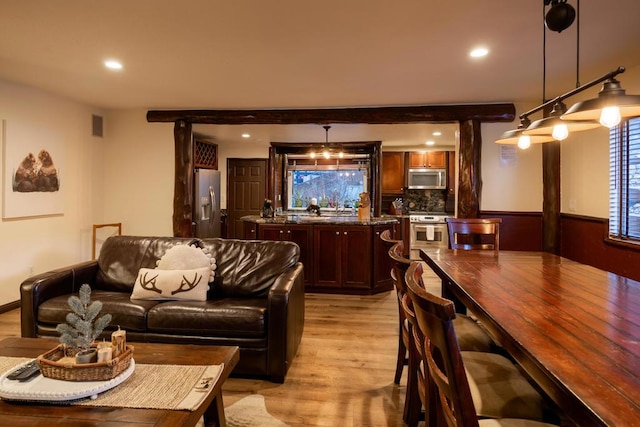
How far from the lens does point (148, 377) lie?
164 centimetres

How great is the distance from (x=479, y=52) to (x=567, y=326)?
7.85ft

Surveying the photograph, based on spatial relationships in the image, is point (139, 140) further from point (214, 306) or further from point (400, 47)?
point (400, 47)

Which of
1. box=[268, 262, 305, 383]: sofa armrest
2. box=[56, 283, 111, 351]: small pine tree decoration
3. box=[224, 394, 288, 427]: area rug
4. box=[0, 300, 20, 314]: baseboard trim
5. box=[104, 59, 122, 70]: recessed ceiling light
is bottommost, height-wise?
box=[224, 394, 288, 427]: area rug

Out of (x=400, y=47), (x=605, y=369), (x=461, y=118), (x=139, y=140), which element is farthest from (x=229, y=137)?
(x=605, y=369)

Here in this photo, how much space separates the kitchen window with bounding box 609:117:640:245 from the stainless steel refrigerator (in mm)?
5050

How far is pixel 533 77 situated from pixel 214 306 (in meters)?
3.49

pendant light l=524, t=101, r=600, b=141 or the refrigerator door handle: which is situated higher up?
pendant light l=524, t=101, r=600, b=141

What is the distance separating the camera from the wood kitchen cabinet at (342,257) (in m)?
4.81

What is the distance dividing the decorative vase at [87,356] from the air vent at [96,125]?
4.38 meters

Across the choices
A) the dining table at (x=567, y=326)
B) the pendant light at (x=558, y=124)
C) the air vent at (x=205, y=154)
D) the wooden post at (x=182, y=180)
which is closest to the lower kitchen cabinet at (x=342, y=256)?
the wooden post at (x=182, y=180)

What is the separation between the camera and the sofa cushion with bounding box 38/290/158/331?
105 inches

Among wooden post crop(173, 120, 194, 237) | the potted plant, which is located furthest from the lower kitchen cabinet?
the potted plant

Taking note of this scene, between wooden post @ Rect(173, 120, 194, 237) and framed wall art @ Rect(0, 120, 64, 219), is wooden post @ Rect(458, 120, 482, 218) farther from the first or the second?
framed wall art @ Rect(0, 120, 64, 219)

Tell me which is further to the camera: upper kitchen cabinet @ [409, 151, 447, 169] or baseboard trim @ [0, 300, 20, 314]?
upper kitchen cabinet @ [409, 151, 447, 169]
